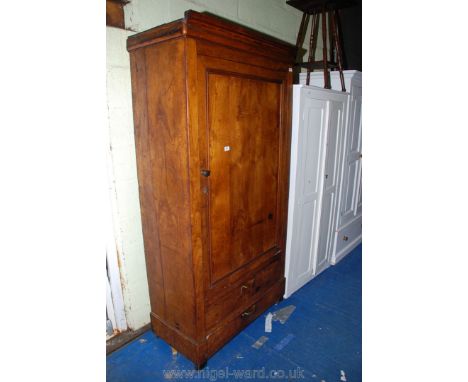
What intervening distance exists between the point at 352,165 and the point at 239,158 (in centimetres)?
182

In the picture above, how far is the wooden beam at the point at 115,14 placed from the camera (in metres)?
1.46

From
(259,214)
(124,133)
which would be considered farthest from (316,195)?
(124,133)

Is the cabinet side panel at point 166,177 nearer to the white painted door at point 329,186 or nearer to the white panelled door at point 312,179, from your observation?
the white panelled door at point 312,179

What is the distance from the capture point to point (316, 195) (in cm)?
242

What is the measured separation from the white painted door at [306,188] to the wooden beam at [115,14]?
1.22 metres

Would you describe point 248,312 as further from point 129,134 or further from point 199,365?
point 129,134

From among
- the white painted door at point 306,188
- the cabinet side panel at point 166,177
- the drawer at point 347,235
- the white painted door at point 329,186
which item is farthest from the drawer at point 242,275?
the drawer at point 347,235

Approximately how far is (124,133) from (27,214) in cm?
132

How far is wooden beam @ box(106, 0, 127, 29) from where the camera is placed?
146cm

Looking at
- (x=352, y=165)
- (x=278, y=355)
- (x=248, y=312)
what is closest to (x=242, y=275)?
(x=248, y=312)

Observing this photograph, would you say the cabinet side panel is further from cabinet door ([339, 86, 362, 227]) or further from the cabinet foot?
cabinet door ([339, 86, 362, 227])

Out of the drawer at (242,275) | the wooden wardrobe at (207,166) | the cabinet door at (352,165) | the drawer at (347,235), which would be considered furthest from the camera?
the drawer at (347,235)

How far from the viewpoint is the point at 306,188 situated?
7.50ft
